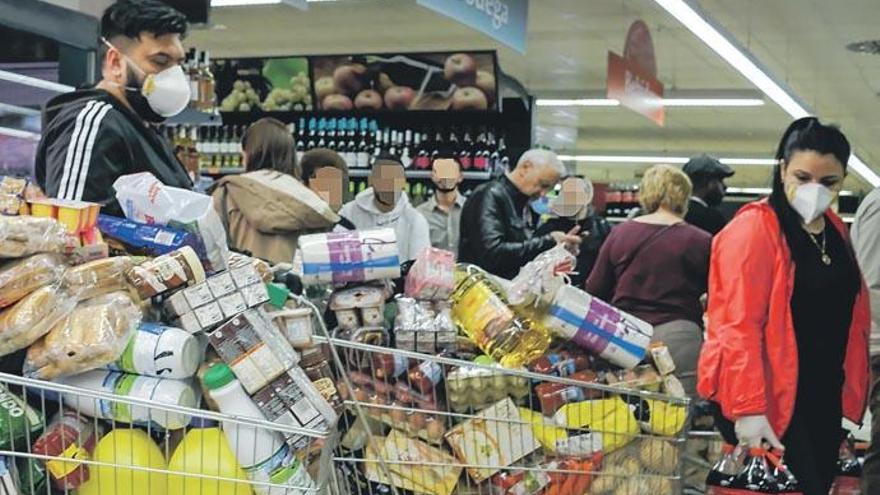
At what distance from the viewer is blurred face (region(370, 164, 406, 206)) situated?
5562mm

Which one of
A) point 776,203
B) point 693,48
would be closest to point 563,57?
point 693,48

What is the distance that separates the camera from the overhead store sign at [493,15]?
5840 mm

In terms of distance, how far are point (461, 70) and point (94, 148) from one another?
790 centimetres

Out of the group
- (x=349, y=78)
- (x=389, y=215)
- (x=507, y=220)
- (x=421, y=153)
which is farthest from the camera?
(x=349, y=78)

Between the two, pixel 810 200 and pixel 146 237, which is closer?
pixel 146 237

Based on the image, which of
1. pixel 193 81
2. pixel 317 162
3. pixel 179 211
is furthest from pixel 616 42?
pixel 179 211

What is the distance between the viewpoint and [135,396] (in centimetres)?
181

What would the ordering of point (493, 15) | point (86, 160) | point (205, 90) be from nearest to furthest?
point (86, 160)
point (493, 15)
point (205, 90)

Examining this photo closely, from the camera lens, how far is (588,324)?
2.58 meters

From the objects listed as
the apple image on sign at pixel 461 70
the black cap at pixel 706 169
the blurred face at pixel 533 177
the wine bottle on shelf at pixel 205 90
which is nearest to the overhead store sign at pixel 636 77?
the apple image on sign at pixel 461 70

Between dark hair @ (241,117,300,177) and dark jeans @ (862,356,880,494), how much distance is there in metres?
2.16

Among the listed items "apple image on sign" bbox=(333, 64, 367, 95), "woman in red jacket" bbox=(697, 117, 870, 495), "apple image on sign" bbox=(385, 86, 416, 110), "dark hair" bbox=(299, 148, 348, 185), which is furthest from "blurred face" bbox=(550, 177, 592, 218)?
"apple image on sign" bbox=(333, 64, 367, 95)

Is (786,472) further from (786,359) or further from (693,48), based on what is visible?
(693,48)

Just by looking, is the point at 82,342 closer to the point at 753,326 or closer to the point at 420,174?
the point at 753,326
